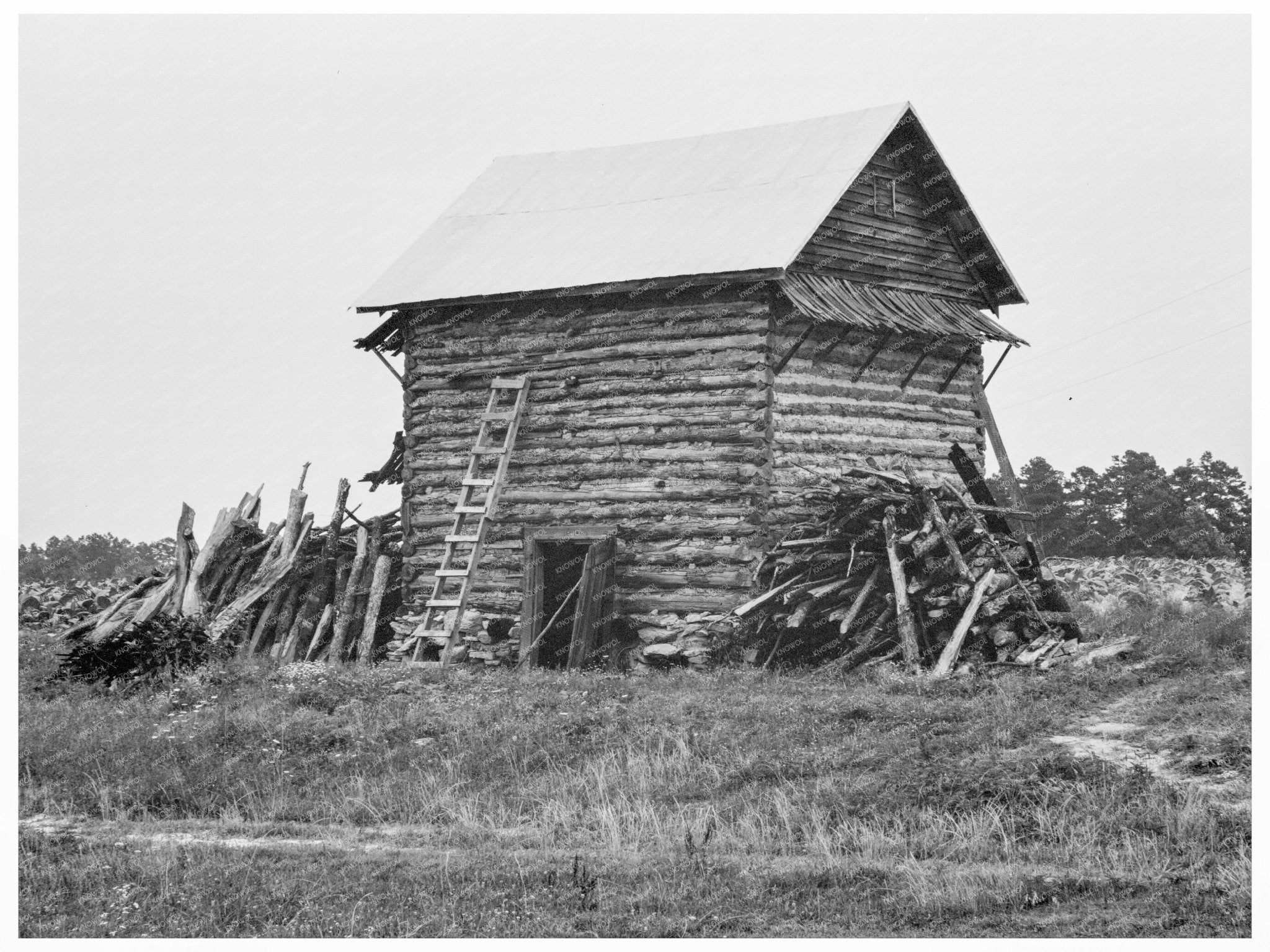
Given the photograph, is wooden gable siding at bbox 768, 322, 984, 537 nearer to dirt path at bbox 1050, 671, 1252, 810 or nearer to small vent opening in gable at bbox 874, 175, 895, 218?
small vent opening in gable at bbox 874, 175, 895, 218

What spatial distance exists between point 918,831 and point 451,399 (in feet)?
39.6

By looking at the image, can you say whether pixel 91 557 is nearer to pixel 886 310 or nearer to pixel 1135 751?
pixel 886 310

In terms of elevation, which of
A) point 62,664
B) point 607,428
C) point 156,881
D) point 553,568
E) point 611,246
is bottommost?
point 156,881

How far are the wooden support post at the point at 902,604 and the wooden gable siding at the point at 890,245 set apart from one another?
3.77 m

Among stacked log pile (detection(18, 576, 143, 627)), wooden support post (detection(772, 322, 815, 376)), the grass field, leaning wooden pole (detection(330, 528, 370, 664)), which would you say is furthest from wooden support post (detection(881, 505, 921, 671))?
stacked log pile (detection(18, 576, 143, 627))

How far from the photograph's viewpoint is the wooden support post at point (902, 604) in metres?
16.6

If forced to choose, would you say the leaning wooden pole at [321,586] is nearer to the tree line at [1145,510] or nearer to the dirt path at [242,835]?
the dirt path at [242,835]

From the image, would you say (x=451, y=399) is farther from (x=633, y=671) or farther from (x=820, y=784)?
(x=820, y=784)

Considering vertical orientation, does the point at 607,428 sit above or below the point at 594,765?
above

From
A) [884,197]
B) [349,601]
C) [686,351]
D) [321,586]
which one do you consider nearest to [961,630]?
[686,351]

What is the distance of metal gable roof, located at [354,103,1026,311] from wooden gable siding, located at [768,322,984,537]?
1565 millimetres

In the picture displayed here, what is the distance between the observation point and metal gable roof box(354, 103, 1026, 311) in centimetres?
1911

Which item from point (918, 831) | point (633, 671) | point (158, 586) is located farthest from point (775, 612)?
point (158, 586)

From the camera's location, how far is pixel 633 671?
18078 mm
